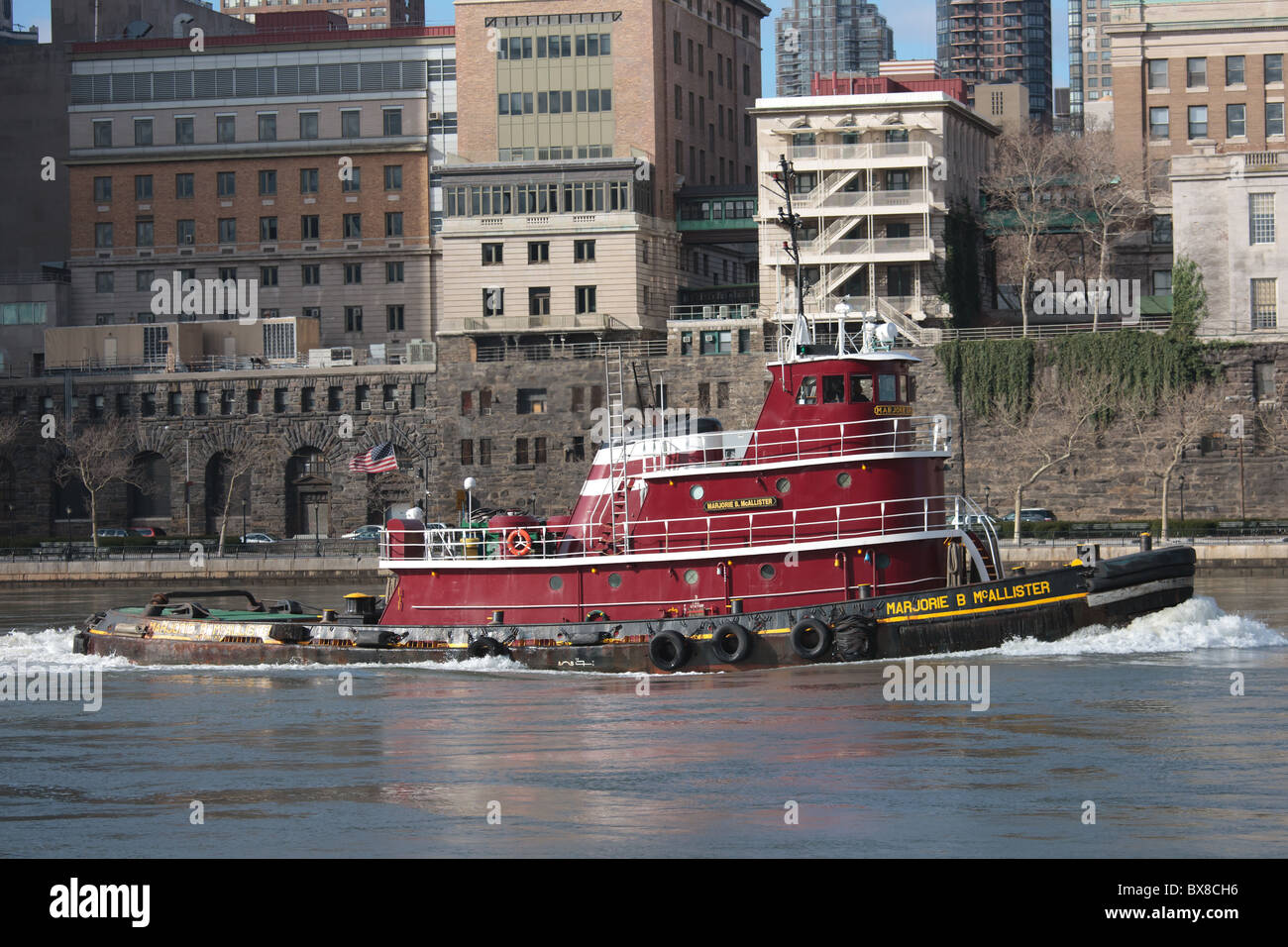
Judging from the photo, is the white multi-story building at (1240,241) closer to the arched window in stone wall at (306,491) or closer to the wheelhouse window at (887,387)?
the arched window in stone wall at (306,491)

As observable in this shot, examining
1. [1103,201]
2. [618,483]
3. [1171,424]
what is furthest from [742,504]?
[1103,201]

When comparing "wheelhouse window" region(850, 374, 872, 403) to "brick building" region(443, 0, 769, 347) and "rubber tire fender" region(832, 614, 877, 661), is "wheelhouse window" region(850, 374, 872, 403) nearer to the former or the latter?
"rubber tire fender" region(832, 614, 877, 661)

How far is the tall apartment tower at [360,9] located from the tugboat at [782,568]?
11842cm

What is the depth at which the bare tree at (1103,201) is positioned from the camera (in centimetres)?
8131

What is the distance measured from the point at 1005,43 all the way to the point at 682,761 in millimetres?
171289

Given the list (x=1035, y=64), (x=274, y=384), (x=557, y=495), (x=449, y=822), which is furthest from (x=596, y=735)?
(x=1035, y=64)

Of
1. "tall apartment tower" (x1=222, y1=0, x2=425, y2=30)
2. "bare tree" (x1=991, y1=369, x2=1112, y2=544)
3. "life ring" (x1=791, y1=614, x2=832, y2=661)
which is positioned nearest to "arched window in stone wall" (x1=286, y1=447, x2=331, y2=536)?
"bare tree" (x1=991, y1=369, x2=1112, y2=544)

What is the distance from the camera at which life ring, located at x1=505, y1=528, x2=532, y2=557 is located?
36750mm

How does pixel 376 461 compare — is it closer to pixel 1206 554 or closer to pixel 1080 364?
pixel 1080 364

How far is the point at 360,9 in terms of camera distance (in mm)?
191875

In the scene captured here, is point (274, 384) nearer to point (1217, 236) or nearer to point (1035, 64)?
point (1217, 236)

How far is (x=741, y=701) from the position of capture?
3105 cm

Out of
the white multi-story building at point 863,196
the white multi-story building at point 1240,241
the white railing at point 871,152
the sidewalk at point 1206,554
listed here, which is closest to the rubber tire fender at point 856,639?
the sidewalk at point 1206,554
